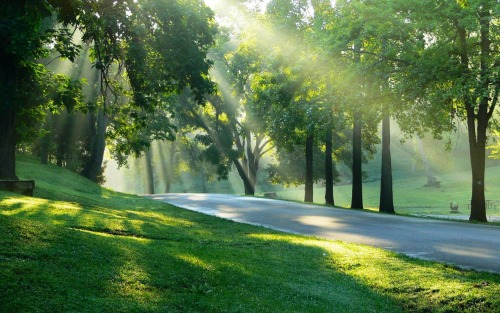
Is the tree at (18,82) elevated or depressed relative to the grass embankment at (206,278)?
elevated

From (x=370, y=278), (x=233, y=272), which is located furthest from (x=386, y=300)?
(x=233, y=272)

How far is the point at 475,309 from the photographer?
7.28 meters

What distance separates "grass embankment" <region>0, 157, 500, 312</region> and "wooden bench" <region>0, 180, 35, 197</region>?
21.9 feet

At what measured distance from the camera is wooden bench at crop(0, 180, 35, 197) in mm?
16852

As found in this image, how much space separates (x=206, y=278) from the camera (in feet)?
24.0

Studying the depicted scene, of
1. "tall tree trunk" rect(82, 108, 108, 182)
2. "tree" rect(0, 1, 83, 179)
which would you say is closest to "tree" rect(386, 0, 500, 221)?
"tree" rect(0, 1, 83, 179)

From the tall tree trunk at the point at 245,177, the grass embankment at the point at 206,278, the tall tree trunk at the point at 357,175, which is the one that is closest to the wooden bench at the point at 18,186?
the grass embankment at the point at 206,278

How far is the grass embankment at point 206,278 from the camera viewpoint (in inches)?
234

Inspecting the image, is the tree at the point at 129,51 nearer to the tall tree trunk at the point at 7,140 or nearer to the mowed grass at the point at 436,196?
the tall tree trunk at the point at 7,140

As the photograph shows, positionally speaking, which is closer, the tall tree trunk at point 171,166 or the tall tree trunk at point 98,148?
the tall tree trunk at point 98,148

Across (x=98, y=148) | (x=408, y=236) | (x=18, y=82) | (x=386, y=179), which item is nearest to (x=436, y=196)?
(x=386, y=179)

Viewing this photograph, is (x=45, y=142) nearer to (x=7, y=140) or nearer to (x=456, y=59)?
(x=7, y=140)

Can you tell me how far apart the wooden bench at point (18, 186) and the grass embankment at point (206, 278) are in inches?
263

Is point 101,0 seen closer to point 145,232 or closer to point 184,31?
point 184,31
